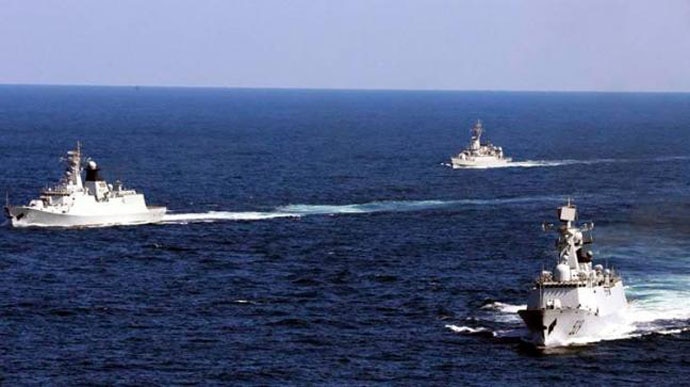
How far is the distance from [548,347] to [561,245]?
10349mm

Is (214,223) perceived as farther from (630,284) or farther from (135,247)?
(630,284)

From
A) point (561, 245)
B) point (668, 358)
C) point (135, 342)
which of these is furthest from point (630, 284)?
point (135, 342)

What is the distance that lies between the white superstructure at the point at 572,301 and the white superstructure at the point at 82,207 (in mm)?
76291

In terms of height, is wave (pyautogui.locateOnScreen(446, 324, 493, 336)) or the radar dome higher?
the radar dome

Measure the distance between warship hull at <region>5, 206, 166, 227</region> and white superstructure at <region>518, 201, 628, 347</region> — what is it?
247 feet

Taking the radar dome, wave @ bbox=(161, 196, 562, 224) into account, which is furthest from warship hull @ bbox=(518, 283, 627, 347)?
wave @ bbox=(161, 196, 562, 224)

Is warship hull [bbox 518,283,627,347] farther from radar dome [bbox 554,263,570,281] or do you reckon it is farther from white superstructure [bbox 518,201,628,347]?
radar dome [bbox 554,263,570,281]

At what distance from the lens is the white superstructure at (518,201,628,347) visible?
107312mm

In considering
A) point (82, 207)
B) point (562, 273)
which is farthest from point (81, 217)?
point (562, 273)

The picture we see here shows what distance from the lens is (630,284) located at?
132625mm

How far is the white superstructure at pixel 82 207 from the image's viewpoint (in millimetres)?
173875

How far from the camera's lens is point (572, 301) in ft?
360

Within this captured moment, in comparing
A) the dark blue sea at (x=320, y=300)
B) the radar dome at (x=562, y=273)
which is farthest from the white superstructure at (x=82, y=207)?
the radar dome at (x=562, y=273)

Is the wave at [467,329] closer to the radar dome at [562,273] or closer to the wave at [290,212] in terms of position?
the radar dome at [562,273]
